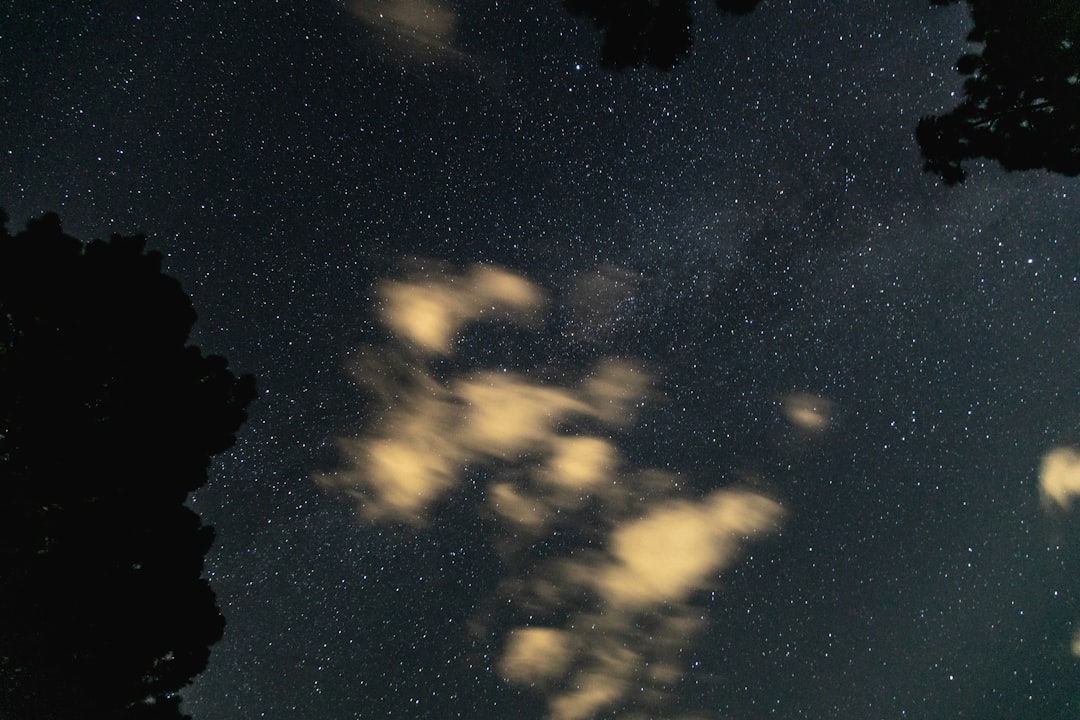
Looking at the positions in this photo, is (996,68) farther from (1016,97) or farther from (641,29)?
(641,29)

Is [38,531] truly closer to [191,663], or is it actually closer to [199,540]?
[199,540]

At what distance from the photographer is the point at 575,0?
4.71 m

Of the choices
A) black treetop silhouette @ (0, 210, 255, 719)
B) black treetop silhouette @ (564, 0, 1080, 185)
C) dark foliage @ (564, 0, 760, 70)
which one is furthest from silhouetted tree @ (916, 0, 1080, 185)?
black treetop silhouette @ (0, 210, 255, 719)

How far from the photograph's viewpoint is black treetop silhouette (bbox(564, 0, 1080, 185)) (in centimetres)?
448

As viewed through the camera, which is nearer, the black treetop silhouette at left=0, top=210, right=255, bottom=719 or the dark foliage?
the dark foliage

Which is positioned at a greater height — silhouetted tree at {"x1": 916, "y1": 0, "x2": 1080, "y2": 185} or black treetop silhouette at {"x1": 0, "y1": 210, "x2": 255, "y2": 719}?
silhouetted tree at {"x1": 916, "y1": 0, "x2": 1080, "y2": 185}

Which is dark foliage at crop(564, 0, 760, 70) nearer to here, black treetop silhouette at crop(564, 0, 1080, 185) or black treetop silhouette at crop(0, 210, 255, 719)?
black treetop silhouette at crop(564, 0, 1080, 185)

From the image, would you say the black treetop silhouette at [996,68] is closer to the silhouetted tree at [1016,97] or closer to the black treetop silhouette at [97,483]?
the silhouetted tree at [1016,97]

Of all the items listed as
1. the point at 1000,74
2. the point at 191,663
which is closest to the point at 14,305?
the point at 191,663

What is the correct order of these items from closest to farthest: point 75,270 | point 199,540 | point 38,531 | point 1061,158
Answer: point 1061,158 → point 38,531 → point 75,270 → point 199,540

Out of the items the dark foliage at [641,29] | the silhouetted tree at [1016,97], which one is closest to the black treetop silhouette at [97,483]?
the dark foliage at [641,29]

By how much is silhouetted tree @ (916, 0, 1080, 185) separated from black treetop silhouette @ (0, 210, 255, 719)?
8730 millimetres

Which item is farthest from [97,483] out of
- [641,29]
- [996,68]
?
[996,68]

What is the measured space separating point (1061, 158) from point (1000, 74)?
0.83 meters
